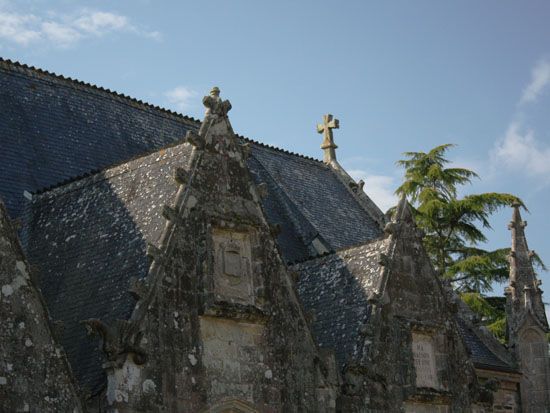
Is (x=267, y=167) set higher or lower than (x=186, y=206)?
higher

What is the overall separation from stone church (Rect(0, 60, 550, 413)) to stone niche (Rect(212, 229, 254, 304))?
0.02 meters

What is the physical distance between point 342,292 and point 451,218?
1787 centimetres

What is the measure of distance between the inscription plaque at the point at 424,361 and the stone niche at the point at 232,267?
411 cm

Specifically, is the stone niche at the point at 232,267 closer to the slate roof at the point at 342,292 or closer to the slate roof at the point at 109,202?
the slate roof at the point at 109,202

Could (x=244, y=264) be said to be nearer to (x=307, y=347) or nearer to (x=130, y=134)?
(x=307, y=347)

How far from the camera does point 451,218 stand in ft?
123

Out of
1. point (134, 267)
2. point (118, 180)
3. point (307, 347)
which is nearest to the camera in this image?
point (134, 267)

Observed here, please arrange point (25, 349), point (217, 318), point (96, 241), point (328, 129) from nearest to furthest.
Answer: point (25, 349) < point (217, 318) < point (96, 241) < point (328, 129)

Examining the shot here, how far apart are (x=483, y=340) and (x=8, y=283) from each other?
15438mm

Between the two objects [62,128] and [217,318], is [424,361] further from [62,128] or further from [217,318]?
[62,128]

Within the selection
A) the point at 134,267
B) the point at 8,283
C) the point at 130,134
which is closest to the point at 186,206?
the point at 134,267

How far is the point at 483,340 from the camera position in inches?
1044

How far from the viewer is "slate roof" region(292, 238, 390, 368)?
19.1m

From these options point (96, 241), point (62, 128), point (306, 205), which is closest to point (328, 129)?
point (306, 205)
